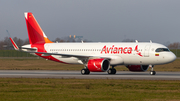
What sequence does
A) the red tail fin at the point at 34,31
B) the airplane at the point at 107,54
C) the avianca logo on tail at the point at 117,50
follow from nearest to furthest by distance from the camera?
the airplane at the point at 107,54 → the avianca logo on tail at the point at 117,50 → the red tail fin at the point at 34,31

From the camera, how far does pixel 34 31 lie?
48781mm

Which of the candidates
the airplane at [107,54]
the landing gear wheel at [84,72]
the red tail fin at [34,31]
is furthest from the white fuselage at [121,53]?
the red tail fin at [34,31]

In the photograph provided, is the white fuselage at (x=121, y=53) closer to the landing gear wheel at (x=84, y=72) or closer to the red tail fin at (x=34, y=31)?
the landing gear wheel at (x=84, y=72)

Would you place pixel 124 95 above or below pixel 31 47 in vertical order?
below

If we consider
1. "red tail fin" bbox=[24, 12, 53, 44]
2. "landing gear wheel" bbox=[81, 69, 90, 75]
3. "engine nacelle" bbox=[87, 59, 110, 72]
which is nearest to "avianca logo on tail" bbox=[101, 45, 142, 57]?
"engine nacelle" bbox=[87, 59, 110, 72]

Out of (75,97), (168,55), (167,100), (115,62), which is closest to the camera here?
(167,100)

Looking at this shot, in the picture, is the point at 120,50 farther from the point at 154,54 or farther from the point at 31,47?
the point at 31,47

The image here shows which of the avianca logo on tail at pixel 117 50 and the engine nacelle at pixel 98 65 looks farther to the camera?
the avianca logo on tail at pixel 117 50

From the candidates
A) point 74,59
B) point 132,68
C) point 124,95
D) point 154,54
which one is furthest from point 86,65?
point 124,95

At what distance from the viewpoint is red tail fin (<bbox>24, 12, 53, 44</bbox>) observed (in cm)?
4841

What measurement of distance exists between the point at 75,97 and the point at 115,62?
72.3ft

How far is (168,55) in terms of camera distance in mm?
37688

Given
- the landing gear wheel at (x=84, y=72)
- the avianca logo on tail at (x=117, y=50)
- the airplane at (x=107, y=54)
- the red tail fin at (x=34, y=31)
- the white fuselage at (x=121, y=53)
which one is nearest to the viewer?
the white fuselage at (x=121, y=53)

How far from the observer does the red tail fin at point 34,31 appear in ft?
159
